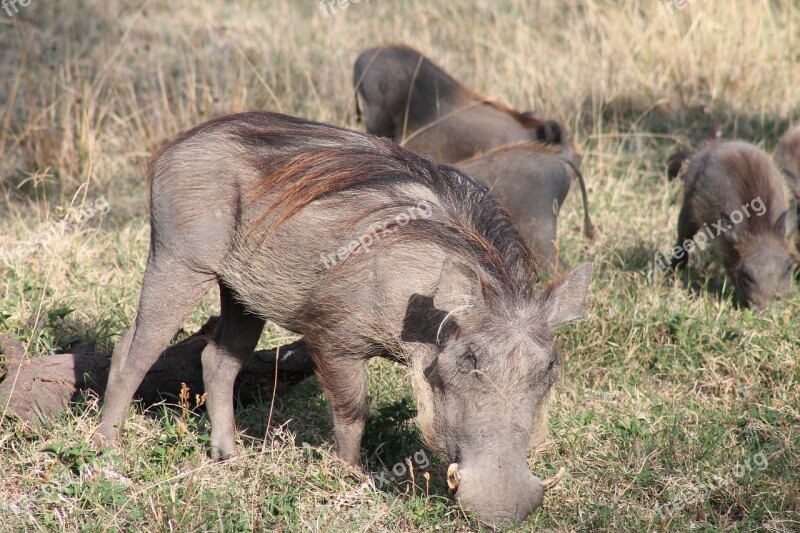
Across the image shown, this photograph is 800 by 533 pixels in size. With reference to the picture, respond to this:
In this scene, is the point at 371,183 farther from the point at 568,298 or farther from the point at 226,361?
the point at 226,361

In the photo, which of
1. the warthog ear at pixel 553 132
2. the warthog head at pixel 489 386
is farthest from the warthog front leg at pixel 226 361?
the warthog ear at pixel 553 132

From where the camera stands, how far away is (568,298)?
2.88 m

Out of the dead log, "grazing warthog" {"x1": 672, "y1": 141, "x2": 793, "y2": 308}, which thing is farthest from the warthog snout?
"grazing warthog" {"x1": 672, "y1": 141, "x2": 793, "y2": 308}

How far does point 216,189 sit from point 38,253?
179 centimetres

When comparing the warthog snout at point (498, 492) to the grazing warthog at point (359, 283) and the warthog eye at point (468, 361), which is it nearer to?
the grazing warthog at point (359, 283)

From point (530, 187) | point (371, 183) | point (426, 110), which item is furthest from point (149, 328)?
point (426, 110)

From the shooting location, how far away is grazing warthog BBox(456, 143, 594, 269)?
4.57 m

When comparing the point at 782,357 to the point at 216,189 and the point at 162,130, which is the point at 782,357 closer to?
the point at 216,189

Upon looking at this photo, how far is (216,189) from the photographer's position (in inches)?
125

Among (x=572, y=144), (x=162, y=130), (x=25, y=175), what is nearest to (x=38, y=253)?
(x=25, y=175)

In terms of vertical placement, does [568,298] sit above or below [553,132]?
above

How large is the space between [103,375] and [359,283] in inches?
46.5

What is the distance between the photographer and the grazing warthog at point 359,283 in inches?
105

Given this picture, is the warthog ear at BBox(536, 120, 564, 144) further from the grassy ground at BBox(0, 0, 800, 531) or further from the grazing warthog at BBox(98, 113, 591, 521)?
the grazing warthog at BBox(98, 113, 591, 521)
